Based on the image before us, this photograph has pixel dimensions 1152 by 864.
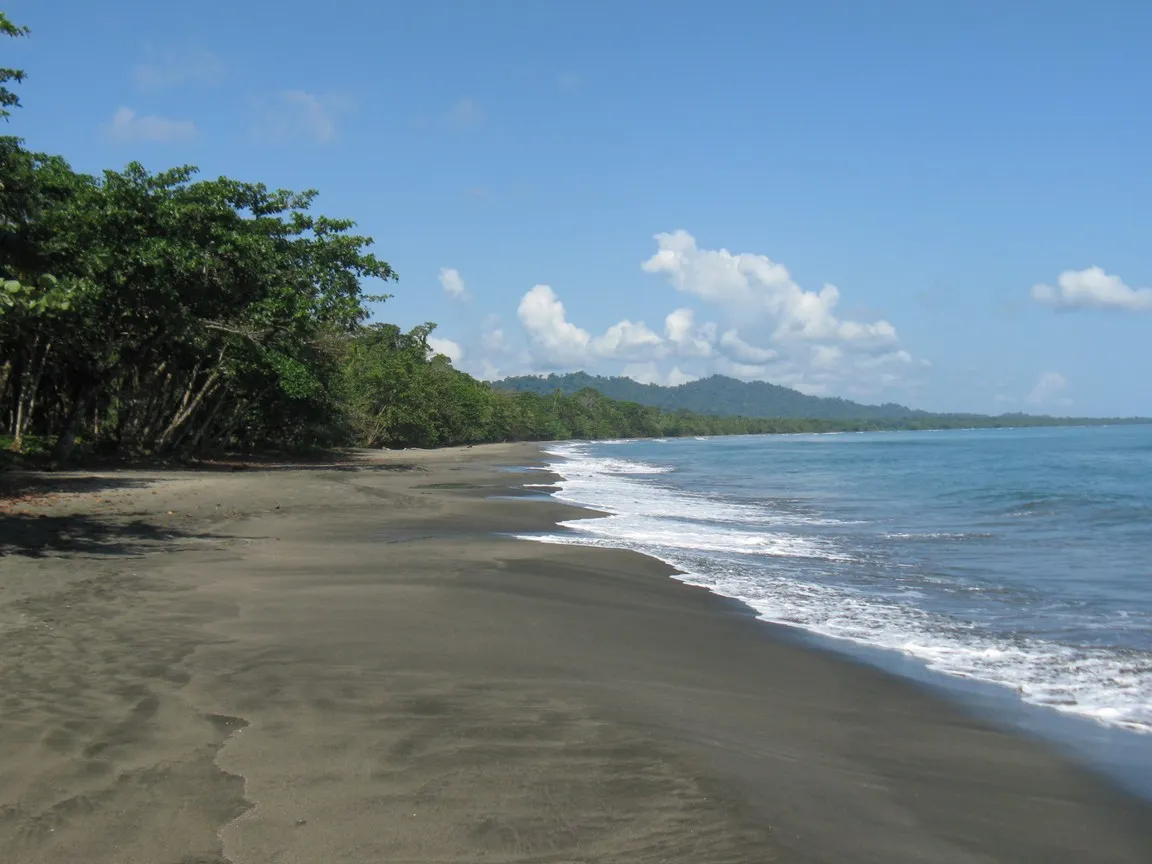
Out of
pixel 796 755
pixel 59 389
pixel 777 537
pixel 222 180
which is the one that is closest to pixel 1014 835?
pixel 796 755

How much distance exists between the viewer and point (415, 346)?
8912 centimetres

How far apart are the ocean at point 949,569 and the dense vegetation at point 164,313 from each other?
7922 mm

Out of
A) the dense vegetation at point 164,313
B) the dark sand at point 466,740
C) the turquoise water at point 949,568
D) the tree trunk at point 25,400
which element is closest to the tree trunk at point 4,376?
the dense vegetation at point 164,313

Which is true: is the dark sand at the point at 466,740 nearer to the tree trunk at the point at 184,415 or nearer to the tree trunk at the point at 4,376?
the tree trunk at the point at 4,376

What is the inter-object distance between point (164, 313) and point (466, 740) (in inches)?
808

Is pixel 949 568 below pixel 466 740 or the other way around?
below

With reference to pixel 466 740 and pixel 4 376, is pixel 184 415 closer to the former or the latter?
pixel 4 376

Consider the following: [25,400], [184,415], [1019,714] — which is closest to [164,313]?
[25,400]

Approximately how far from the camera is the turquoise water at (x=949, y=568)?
732 centimetres

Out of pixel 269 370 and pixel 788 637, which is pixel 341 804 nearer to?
pixel 788 637

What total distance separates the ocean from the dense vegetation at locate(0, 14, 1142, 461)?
26.0 ft

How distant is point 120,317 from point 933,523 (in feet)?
65.5

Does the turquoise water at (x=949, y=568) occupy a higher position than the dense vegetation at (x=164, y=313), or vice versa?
the dense vegetation at (x=164, y=313)

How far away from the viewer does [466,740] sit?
4.54m
